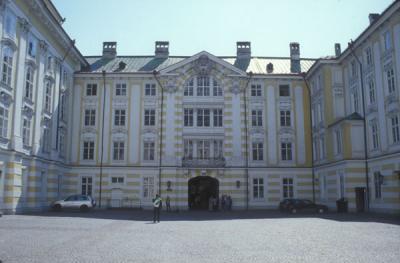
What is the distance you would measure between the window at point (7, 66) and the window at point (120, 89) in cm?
1612

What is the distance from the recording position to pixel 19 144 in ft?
108

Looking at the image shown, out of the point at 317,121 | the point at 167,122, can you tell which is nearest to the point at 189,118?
the point at 167,122

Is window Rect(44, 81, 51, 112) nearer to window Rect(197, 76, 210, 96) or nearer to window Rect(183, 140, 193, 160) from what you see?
window Rect(183, 140, 193, 160)

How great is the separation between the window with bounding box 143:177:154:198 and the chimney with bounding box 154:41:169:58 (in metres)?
16.2

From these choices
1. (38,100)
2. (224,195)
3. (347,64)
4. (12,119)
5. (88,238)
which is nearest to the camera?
(88,238)

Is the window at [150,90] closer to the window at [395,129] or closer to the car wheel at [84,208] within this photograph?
the car wheel at [84,208]

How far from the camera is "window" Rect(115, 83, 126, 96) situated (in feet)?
155

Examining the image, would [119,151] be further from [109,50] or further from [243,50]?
[243,50]

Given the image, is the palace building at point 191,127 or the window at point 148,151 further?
the window at point 148,151

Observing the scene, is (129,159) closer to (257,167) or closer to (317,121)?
(257,167)

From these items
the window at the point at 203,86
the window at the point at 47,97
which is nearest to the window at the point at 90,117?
the window at the point at 47,97

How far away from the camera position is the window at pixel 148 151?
151ft

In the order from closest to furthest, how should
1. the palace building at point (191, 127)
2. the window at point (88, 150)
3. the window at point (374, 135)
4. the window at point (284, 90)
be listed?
the window at point (374, 135) < the palace building at point (191, 127) < the window at point (88, 150) < the window at point (284, 90)

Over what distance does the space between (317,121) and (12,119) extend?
29473mm
